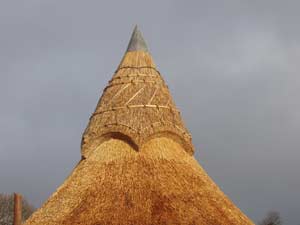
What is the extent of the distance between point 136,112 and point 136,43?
351 centimetres

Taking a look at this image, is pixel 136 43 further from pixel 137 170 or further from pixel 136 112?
pixel 137 170

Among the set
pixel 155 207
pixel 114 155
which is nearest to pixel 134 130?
pixel 114 155

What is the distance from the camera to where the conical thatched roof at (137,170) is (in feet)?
48.0

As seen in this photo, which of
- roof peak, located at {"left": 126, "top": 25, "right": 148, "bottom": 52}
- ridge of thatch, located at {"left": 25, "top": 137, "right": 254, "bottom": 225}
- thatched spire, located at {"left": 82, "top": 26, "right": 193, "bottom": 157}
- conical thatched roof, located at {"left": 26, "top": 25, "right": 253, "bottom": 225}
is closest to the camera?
ridge of thatch, located at {"left": 25, "top": 137, "right": 254, "bottom": 225}

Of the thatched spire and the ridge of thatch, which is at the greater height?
the thatched spire

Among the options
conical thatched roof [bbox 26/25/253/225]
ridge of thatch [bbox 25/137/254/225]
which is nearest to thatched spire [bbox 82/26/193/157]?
conical thatched roof [bbox 26/25/253/225]

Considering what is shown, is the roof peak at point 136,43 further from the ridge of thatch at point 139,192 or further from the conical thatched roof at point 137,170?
the ridge of thatch at point 139,192

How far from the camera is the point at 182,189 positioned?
605 inches

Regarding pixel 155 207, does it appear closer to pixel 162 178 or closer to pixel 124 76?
pixel 162 178

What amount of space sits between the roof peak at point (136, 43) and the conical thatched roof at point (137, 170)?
44 centimetres

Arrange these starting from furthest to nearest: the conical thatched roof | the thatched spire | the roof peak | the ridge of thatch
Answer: the roof peak, the thatched spire, the conical thatched roof, the ridge of thatch

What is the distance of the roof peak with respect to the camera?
19828 mm

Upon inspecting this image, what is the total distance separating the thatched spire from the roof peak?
0.95 m

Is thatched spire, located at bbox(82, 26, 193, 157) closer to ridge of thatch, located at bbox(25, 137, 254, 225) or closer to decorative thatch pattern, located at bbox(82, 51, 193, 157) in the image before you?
decorative thatch pattern, located at bbox(82, 51, 193, 157)
